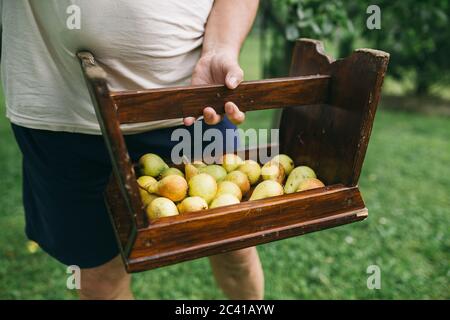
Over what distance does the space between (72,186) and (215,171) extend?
59 cm

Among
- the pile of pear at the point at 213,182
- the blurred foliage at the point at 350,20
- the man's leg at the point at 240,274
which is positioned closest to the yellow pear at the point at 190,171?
the pile of pear at the point at 213,182

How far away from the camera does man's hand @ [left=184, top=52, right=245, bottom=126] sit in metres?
1.31

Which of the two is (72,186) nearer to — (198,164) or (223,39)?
(198,164)

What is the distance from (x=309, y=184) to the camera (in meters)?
1.41

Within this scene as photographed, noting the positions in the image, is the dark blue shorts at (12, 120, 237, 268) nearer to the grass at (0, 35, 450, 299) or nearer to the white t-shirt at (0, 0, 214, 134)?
the white t-shirt at (0, 0, 214, 134)

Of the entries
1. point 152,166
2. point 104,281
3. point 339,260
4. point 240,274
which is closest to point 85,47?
point 152,166

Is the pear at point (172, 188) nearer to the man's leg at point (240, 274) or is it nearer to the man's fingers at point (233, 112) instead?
the man's fingers at point (233, 112)

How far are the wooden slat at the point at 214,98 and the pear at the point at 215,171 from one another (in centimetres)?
23

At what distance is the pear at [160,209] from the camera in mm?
1274

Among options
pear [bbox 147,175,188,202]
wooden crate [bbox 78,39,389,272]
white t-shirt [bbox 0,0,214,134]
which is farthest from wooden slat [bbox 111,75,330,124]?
white t-shirt [bbox 0,0,214,134]

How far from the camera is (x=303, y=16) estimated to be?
270 cm

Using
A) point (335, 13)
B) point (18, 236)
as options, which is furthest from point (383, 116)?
point (18, 236)

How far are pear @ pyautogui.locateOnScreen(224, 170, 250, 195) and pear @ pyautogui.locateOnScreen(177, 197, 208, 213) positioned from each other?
15 centimetres
